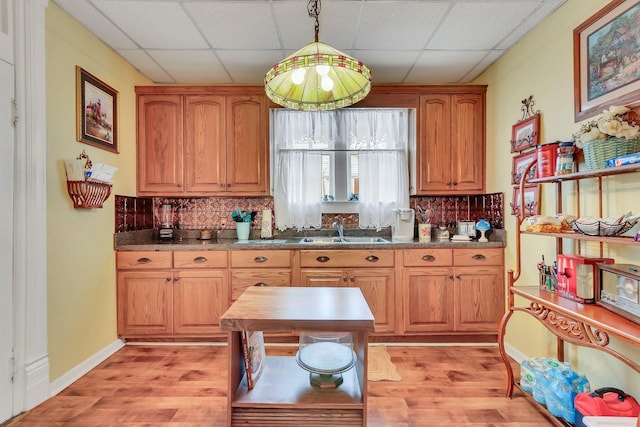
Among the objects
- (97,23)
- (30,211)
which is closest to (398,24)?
(97,23)

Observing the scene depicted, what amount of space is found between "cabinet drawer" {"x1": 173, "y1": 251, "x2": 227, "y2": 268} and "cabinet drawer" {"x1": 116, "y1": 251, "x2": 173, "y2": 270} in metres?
0.08

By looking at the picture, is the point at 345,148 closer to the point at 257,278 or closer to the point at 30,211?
the point at 257,278

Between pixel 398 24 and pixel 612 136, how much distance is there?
1517mm

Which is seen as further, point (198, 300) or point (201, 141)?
point (201, 141)

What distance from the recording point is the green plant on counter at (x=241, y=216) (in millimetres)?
3223

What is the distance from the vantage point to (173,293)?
9.34 ft

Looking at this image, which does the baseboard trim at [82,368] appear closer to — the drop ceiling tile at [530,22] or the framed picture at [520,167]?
the framed picture at [520,167]

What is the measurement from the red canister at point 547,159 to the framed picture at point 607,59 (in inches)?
9.1

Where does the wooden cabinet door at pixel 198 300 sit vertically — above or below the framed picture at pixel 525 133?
below

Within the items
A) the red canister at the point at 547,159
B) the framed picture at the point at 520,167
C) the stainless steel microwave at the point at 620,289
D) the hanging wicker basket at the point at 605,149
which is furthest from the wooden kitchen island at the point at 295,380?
the framed picture at the point at 520,167

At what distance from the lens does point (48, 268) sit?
2094mm

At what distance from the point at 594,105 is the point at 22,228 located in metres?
3.41

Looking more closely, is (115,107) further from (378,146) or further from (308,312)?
(308,312)

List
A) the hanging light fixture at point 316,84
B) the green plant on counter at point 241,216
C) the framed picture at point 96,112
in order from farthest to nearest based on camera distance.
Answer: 1. the green plant on counter at point 241,216
2. the framed picture at point 96,112
3. the hanging light fixture at point 316,84
